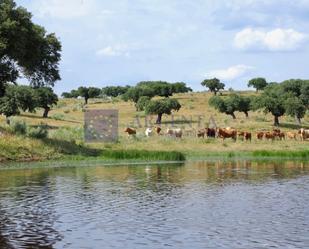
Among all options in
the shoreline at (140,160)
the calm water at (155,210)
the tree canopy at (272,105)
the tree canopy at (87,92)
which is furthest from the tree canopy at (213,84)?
the calm water at (155,210)

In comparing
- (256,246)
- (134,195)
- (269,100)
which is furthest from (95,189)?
(269,100)

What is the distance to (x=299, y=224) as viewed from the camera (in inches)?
754

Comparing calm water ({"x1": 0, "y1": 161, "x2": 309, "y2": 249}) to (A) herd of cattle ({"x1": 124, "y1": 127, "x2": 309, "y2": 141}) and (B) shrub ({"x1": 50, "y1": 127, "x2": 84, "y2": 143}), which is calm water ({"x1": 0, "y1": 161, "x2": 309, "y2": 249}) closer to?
(B) shrub ({"x1": 50, "y1": 127, "x2": 84, "y2": 143})

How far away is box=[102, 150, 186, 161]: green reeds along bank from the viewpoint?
5038 cm

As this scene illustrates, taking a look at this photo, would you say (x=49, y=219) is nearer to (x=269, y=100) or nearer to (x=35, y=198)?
(x=35, y=198)

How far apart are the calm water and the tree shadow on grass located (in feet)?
37.5

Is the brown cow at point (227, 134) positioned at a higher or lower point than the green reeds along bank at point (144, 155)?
higher

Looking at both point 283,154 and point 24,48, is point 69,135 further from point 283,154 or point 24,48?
point 283,154

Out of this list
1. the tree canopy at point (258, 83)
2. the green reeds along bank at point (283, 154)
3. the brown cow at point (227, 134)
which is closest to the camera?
the green reeds along bank at point (283, 154)

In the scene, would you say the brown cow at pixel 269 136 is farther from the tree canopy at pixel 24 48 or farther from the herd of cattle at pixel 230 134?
the tree canopy at pixel 24 48

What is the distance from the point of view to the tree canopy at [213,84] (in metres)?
157

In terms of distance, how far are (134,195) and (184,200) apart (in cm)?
285

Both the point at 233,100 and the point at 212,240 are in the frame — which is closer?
the point at 212,240

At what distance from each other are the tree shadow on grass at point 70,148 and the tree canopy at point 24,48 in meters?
6.51
